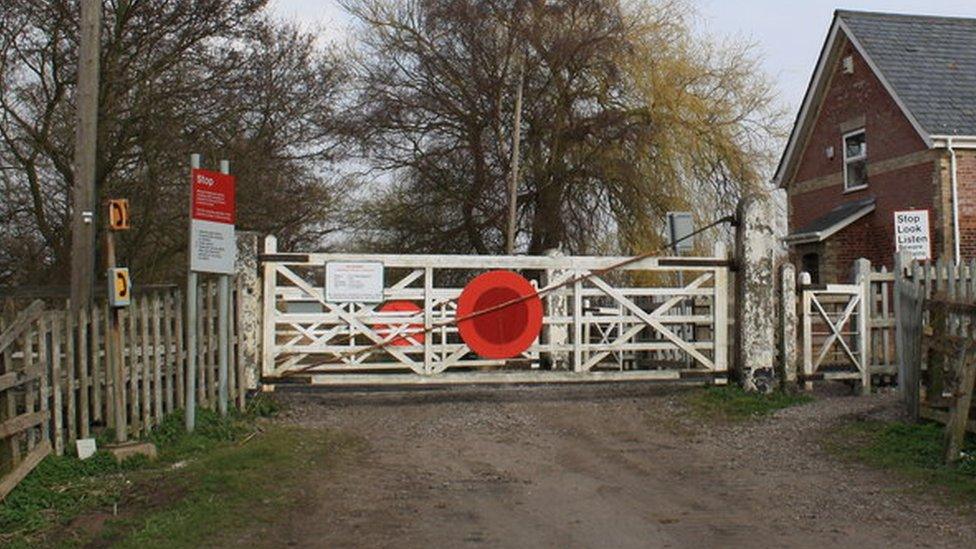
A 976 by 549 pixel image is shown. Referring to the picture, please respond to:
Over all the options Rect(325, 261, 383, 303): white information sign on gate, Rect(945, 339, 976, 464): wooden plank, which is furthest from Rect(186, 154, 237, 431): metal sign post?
Rect(945, 339, 976, 464): wooden plank

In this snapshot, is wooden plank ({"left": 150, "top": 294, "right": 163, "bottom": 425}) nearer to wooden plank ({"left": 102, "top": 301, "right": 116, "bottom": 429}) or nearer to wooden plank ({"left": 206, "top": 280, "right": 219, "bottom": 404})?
wooden plank ({"left": 102, "top": 301, "right": 116, "bottom": 429})

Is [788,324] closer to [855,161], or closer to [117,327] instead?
[117,327]

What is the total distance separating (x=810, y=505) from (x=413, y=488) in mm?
3116

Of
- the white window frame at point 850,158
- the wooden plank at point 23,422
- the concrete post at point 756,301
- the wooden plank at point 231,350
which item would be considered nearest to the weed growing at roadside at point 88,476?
the wooden plank at point 23,422

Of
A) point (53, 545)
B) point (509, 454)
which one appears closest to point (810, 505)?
point (509, 454)

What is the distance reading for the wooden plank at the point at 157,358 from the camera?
1014 centimetres

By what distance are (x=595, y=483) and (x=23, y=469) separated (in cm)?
458

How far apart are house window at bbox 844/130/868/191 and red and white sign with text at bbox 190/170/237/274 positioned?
721 inches

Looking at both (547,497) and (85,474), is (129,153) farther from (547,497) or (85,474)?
(547,497)

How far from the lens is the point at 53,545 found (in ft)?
22.2

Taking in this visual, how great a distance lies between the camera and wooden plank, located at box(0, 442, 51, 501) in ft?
25.4

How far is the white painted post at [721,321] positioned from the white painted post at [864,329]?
176cm

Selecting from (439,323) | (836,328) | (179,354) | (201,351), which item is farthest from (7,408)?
(836,328)

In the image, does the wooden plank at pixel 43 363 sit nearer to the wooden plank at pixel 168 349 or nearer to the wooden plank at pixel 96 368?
the wooden plank at pixel 96 368
